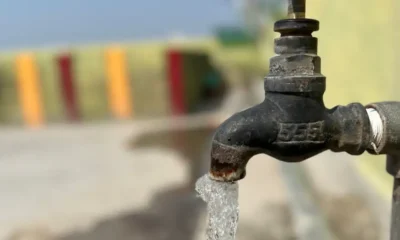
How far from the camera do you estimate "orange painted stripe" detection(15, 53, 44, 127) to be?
413 centimetres

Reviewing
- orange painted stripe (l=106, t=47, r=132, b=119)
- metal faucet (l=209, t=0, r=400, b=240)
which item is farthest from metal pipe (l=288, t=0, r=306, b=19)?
orange painted stripe (l=106, t=47, r=132, b=119)

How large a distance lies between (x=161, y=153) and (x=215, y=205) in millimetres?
2035

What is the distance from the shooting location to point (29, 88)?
4.21 meters

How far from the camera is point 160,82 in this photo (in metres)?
4.45

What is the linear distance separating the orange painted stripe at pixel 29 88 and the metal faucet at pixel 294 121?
3.91 meters

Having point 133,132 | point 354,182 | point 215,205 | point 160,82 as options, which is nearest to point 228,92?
point 160,82

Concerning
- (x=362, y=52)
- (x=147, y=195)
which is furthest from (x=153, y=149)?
(x=362, y=52)

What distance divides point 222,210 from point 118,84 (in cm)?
388

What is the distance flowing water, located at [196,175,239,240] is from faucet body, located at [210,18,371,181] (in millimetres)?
16

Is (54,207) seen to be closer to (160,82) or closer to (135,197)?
(135,197)

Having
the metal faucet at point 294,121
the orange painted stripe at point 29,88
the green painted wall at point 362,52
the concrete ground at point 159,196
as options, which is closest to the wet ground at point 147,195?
the concrete ground at point 159,196

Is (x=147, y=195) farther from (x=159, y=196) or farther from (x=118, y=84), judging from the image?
(x=118, y=84)

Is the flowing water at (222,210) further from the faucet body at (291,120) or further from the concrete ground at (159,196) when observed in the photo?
the concrete ground at (159,196)

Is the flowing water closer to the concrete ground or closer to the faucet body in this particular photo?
the faucet body
